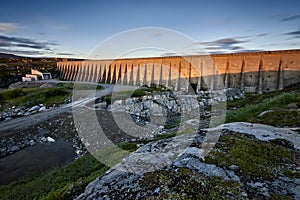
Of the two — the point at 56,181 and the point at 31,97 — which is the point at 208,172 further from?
the point at 31,97

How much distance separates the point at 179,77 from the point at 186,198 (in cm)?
3341

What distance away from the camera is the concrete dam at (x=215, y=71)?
2461cm

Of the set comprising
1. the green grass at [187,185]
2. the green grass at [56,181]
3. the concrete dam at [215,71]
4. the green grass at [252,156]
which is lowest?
the green grass at [56,181]

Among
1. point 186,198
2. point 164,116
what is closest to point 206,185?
point 186,198

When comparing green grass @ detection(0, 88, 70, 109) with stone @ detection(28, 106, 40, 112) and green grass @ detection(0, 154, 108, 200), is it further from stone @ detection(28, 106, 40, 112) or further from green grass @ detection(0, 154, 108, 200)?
green grass @ detection(0, 154, 108, 200)

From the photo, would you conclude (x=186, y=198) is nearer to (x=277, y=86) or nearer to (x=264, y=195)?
(x=264, y=195)

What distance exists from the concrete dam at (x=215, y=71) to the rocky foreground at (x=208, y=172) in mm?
25100

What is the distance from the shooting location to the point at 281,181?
2.49 meters

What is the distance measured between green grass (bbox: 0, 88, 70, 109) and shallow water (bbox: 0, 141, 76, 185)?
1468 centimetres

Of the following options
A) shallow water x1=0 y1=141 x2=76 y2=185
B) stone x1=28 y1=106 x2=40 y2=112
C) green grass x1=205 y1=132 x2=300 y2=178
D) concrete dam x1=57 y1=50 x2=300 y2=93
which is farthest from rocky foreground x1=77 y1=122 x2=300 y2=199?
concrete dam x1=57 y1=50 x2=300 y2=93

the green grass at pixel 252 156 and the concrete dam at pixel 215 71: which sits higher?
the concrete dam at pixel 215 71

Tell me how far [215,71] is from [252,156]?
1148 inches

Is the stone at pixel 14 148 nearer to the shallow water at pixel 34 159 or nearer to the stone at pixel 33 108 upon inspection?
the shallow water at pixel 34 159

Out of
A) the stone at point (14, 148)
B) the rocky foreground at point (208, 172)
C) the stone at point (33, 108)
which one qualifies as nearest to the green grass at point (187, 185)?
the rocky foreground at point (208, 172)
